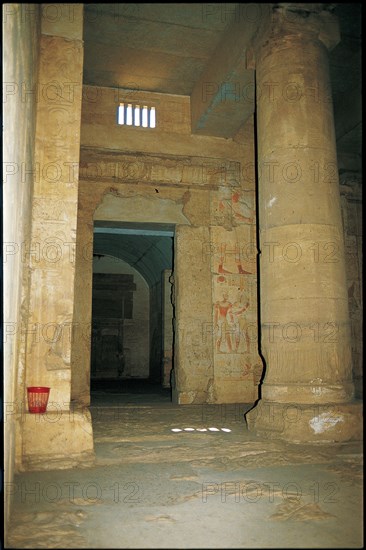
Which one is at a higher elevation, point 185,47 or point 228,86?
point 185,47

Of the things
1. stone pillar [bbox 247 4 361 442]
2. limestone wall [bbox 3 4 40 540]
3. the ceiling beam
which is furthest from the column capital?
limestone wall [bbox 3 4 40 540]

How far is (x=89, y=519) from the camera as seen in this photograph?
8.34 ft

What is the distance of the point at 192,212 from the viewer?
8234 mm

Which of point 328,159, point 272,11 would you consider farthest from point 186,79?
point 328,159

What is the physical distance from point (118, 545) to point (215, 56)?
23.7 feet

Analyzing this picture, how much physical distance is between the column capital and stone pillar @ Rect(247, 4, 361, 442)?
13 millimetres

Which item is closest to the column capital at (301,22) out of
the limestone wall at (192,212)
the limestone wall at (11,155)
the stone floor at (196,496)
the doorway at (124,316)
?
the limestone wall at (192,212)

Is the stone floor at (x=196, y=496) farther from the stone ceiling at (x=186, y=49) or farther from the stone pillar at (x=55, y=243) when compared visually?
the stone ceiling at (x=186, y=49)

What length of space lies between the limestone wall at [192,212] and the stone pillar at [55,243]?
10.8ft

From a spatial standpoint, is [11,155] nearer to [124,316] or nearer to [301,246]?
[301,246]

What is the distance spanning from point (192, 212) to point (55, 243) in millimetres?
4368

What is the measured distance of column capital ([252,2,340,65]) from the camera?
18.1 feet

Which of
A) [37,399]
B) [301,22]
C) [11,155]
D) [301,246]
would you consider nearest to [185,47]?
[301,22]

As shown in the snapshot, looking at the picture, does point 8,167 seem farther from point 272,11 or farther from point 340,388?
point 272,11
